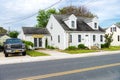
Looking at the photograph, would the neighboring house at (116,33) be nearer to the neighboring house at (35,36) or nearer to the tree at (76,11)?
the tree at (76,11)

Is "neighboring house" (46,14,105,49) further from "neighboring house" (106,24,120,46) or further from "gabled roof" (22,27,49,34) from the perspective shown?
"neighboring house" (106,24,120,46)

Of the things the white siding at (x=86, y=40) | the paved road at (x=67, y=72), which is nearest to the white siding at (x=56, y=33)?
the white siding at (x=86, y=40)

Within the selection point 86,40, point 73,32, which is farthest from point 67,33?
point 86,40

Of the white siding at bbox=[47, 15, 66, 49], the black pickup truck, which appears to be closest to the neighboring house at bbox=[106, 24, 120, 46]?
the white siding at bbox=[47, 15, 66, 49]

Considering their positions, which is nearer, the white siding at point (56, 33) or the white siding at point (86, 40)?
the white siding at point (56, 33)

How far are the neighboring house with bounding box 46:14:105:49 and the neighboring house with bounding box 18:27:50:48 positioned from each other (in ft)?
4.71

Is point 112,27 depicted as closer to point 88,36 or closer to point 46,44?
point 88,36

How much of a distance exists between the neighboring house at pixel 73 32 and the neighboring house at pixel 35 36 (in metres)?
1.44

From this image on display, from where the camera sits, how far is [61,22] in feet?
130

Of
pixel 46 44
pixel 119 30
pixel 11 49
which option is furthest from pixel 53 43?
pixel 119 30

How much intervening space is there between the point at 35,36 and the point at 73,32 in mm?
6341

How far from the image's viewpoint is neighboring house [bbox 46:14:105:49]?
3853 centimetres

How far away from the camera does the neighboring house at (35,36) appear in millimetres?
39344

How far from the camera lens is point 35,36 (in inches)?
1564
